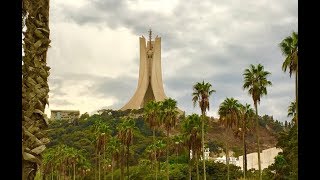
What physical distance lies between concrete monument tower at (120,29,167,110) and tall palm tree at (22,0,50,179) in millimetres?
153741

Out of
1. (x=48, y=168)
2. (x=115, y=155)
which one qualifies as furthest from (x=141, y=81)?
(x=115, y=155)

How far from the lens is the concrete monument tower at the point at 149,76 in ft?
529

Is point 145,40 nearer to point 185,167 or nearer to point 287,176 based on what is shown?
point 185,167

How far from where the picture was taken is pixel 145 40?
16000cm

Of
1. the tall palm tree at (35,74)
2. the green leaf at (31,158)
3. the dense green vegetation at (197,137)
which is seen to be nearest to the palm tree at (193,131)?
the dense green vegetation at (197,137)

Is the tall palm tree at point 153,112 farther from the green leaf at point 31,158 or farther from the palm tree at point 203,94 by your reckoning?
the green leaf at point 31,158

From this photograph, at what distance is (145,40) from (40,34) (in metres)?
155

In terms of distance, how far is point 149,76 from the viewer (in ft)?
534

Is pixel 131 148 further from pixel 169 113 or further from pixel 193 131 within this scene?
pixel 193 131

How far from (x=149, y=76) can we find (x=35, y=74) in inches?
6170

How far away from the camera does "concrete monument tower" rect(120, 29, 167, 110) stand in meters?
161

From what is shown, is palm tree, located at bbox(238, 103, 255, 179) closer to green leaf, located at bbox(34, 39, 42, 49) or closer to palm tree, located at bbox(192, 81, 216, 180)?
palm tree, located at bbox(192, 81, 216, 180)

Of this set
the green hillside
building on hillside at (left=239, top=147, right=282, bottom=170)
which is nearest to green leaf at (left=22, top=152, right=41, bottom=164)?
the green hillside

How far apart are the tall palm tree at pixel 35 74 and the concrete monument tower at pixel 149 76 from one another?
154m
